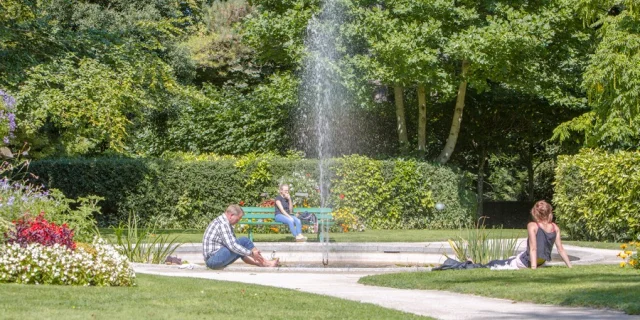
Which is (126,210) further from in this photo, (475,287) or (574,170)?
(475,287)

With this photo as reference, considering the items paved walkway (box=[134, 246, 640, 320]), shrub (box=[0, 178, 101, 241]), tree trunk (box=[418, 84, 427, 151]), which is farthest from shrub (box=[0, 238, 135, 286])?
tree trunk (box=[418, 84, 427, 151])

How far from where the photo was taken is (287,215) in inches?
815

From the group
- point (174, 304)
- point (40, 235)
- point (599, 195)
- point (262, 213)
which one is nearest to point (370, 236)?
point (262, 213)

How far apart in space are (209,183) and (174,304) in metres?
17.3

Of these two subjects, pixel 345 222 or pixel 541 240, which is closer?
pixel 541 240

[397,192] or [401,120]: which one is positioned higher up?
[401,120]

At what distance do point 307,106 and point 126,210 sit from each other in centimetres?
612

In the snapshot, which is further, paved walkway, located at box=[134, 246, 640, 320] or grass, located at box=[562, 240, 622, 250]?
grass, located at box=[562, 240, 622, 250]

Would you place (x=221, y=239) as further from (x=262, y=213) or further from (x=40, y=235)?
(x=262, y=213)

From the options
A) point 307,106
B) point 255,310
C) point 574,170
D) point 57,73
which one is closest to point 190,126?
point 307,106

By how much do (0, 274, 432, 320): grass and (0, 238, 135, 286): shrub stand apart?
0.40 m

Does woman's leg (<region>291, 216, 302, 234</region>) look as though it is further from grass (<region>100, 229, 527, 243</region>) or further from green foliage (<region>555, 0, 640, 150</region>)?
green foliage (<region>555, 0, 640, 150</region>)

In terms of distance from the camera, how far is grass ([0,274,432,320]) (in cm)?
Result: 830

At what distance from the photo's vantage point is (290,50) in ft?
89.7
